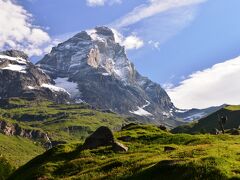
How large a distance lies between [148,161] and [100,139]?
27.9 meters

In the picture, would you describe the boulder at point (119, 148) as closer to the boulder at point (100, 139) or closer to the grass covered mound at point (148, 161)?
the grass covered mound at point (148, 161)

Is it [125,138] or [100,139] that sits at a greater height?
[125,138]

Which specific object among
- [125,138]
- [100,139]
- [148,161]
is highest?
[125,138]

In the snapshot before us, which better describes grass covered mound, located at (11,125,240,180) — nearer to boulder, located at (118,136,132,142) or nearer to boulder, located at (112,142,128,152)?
boulder, located at (118,136,132,142)

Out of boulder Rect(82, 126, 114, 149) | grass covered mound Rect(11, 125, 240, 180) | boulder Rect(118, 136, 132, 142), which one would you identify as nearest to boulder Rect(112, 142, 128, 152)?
grass covered mound Rect(11, 125, 240, 180)

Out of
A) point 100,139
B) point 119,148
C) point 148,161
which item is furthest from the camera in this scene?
point 100,139

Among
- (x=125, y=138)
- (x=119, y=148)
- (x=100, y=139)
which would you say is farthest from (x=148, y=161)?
(x=125, y=138)

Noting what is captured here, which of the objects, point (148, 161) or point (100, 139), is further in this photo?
point (100, 139)

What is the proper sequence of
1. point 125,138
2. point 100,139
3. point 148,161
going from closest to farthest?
point 148,161 → point 100,139 → point 125,138

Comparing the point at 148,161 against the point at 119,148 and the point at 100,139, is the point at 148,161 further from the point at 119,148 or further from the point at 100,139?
the point at 100,139

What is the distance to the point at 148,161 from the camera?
181ft

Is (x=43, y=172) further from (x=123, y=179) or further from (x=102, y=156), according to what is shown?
(x=123, y=179)

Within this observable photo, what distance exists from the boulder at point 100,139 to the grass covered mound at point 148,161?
2.58m

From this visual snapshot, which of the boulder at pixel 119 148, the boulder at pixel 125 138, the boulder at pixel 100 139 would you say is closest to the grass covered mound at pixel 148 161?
the boulder at pixel 125 138
